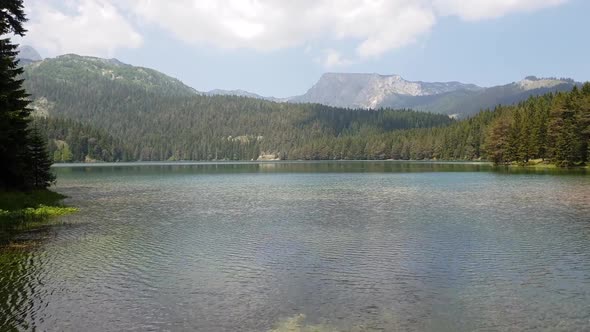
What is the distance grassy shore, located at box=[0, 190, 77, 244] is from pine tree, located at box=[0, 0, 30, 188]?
2.86 meters

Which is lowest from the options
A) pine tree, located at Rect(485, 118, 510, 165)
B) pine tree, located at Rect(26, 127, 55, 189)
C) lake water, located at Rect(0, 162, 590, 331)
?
lake water, located at Rect(0, 162, 590, 331)

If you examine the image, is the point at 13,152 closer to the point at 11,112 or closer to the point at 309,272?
the point at 11,112

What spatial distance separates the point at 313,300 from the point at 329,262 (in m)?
7.98

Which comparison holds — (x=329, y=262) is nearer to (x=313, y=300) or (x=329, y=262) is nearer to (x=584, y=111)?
(x=313, y=300)

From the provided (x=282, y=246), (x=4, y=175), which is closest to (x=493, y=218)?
(x=282, y=246)

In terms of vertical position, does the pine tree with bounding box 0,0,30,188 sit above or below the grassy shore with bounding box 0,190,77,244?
above

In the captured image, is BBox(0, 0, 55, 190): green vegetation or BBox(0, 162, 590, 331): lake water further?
BBox(0, 0, 55, 190): green vegetation

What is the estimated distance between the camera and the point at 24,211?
51062 millimetres

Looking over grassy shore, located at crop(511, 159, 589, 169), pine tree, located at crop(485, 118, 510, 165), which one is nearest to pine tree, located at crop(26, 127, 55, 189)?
grassy shore, located at crop(511, 159, 589, 169)

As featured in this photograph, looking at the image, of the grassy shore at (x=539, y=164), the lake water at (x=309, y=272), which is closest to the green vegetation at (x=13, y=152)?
the lake water at (x=309, y=272)

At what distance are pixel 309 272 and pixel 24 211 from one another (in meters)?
37.6

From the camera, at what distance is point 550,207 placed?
54.8 metres

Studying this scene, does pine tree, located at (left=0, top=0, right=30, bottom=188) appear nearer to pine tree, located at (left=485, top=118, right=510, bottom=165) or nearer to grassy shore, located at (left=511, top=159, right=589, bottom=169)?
grassy shore, located at (left=511, top=159, right=589, bottom=169)

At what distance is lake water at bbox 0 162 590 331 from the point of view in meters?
20.6
